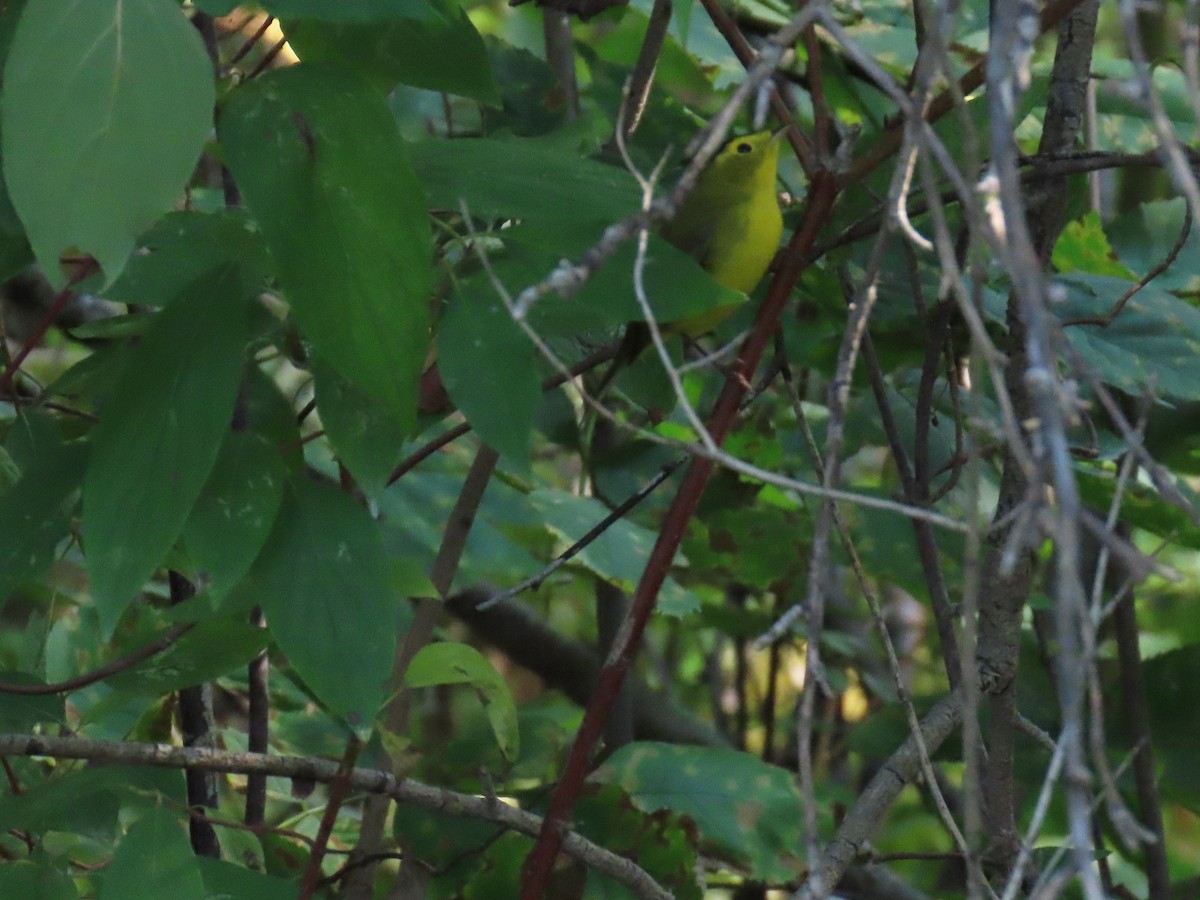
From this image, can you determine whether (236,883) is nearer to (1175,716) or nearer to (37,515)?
(37,515)

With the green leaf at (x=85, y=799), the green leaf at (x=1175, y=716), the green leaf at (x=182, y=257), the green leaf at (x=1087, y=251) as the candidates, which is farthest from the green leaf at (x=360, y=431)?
the green leaf at (x=1175, y=716)

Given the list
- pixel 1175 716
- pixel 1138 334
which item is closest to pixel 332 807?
pixel 1138 334

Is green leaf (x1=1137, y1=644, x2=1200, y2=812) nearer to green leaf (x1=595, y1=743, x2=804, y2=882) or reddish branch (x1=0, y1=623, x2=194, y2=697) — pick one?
green leaf (x1=595, y1=743, x2=804, y2=882)

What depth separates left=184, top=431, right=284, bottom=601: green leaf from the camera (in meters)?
0.97

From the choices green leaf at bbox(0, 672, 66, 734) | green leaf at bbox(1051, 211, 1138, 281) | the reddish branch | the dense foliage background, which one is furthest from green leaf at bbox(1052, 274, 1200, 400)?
green leaf at bbox(0, 672, 66, 734)

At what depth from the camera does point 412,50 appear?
1086mm

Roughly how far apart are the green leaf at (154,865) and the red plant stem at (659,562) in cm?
25

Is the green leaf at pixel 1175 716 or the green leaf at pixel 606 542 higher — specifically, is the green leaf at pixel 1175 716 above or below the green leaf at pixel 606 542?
below

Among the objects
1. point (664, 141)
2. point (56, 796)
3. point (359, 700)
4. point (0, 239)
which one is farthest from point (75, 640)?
point (664, 141)

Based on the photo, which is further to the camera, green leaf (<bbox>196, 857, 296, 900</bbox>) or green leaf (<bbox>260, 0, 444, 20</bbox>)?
green leaf (<bbox>196, 857, 296, 900</bbox>)

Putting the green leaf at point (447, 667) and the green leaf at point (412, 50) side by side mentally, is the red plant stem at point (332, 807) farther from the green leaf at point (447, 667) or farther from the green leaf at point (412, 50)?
the green leaf at point (412, 50)

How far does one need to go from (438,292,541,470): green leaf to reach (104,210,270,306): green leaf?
18cm

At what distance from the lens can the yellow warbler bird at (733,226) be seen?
1.84 meters

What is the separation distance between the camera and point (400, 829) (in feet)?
5.01
